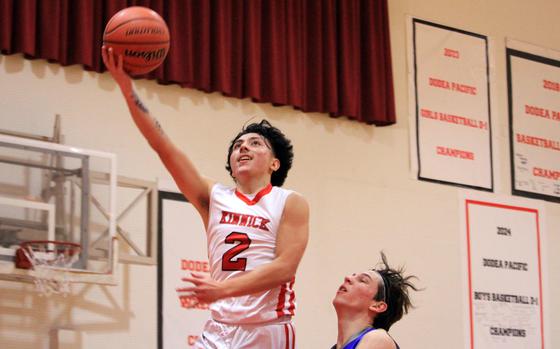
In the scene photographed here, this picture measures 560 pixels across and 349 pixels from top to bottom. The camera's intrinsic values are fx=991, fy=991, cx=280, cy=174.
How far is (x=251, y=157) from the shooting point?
182 inches

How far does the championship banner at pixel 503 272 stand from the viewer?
29.9 ft

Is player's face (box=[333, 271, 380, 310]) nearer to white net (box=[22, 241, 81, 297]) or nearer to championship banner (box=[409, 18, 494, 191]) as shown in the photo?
white net (box=[22, 241, 81, 297])

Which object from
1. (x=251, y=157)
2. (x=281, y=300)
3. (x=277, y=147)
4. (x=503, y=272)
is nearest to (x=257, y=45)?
(x=503, y=272)

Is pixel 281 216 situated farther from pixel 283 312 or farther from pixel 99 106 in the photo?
pixel 99 106

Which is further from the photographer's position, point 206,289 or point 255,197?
point 255,197

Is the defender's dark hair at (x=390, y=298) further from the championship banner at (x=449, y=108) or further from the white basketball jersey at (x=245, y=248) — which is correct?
the championship banner at (x=449, y=108)

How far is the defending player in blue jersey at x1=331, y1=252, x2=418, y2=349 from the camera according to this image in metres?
5.03

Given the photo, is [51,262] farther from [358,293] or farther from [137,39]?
[137,39]

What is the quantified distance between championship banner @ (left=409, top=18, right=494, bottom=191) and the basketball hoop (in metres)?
3.73

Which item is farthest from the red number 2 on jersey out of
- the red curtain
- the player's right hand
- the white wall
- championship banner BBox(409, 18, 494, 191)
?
championship banner BBox(409, 18, 494, 191)

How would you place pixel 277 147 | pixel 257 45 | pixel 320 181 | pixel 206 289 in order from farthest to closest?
pixel 320 181 < pixel 257 45 < pixel 277 147 < pixel 206 289

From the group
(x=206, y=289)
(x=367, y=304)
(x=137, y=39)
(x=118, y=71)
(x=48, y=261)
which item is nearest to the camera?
(x=206, y=289)

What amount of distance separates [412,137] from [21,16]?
3759mm

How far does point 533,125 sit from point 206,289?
21.8 feet
